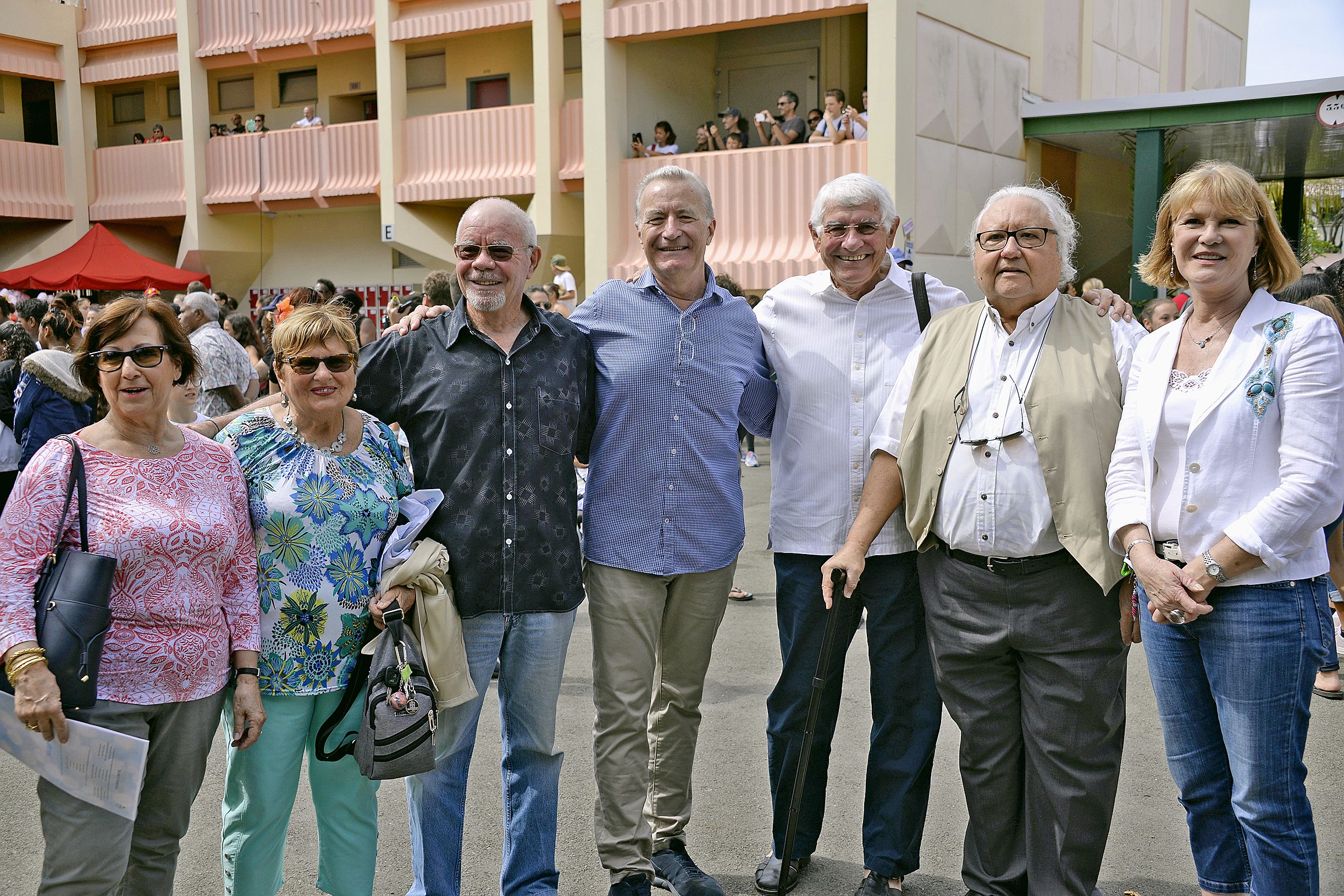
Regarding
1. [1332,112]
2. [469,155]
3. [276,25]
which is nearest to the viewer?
[1332,112]

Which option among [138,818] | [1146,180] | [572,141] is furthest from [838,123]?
[138,818]

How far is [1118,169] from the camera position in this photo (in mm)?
20875

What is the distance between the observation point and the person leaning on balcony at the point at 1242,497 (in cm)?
267

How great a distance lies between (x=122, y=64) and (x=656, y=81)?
1246 cm

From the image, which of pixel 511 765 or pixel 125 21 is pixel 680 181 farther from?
pixel 125 21

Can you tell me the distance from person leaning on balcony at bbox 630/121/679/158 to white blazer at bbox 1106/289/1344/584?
48.4 feet

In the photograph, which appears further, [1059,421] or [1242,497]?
[1059,421]

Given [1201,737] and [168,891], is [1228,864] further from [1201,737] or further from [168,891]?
[168,891]

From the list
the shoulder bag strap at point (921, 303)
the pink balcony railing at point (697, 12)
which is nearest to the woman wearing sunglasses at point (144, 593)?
the shoulder bag strap at point (921, 303)

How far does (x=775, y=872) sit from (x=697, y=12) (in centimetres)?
1430

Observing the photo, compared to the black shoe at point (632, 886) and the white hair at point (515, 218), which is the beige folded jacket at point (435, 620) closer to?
the black shoe at point (632, 886)

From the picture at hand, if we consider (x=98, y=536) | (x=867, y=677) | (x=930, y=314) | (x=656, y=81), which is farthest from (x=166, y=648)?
(x=656, y=81)

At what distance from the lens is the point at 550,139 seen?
58.5ft

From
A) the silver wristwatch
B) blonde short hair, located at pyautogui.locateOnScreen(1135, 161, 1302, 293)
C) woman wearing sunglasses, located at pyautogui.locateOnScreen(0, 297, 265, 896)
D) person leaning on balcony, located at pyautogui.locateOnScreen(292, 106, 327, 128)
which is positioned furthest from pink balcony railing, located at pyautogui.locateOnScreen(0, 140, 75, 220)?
the silver wristwatch
